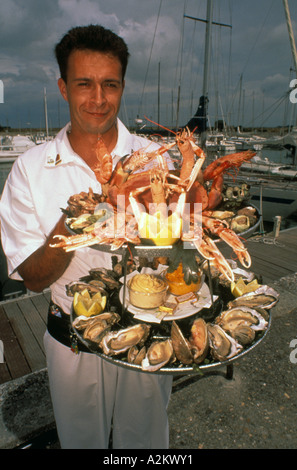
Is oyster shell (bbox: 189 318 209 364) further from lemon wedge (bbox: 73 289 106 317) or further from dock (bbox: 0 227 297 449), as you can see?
lemon wedge (bbox: 73 289 106 317)

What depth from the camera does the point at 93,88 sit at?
2252mm

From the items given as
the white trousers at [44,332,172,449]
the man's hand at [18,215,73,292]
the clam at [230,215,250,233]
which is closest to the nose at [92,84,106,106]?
the man's hand at [18,215,73,292]

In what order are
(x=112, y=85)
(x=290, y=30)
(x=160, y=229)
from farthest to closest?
(x=290, y=30), (x=112, y=85), (x=160, y=229)

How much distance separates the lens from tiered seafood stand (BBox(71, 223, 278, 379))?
1.38m

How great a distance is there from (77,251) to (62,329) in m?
0.65

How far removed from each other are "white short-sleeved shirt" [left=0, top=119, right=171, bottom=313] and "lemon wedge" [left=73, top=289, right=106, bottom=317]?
0.62 meters

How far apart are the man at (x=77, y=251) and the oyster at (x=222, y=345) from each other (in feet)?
3.80

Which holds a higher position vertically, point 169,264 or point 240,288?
point 169,264

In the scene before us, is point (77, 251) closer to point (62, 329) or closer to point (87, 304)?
point (62, 329)

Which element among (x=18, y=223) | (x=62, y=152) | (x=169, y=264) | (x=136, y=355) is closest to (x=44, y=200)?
(x=18, y=223)

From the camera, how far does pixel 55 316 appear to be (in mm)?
2410

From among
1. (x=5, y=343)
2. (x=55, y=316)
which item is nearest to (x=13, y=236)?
(x=55, y=316)

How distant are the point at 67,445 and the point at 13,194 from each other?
221cm
